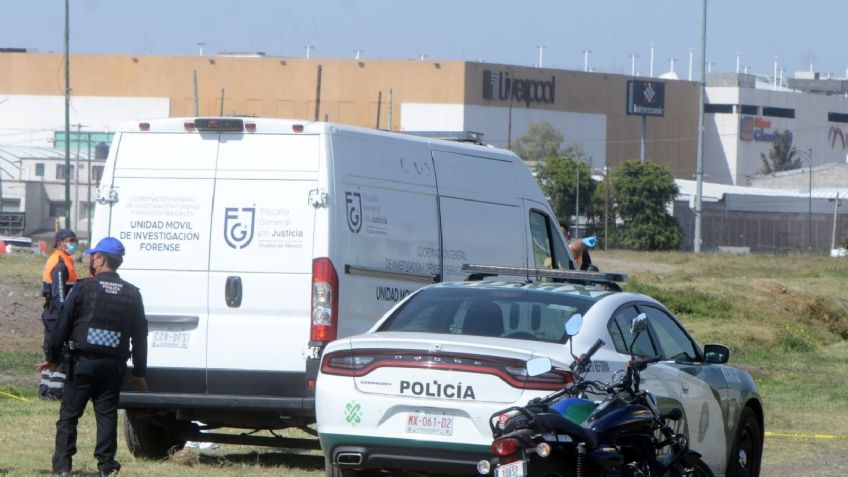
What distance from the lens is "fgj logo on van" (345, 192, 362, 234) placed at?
10.3 meters

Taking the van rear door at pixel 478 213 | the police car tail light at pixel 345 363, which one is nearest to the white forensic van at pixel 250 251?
the van rear door at pixel 478 213

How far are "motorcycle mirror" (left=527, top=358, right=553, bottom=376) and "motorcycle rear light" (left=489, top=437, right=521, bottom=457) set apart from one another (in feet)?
2.05

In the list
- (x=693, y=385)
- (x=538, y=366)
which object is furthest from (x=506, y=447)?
(x=693, y=385)

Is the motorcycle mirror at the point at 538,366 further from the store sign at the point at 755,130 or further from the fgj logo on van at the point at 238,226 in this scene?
the store sign at the point at 755,130

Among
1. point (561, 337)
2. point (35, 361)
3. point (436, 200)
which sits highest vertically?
point (436, 200)

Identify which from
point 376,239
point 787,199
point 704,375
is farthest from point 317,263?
point 787,199

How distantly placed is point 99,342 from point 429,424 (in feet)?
Result: 8.90

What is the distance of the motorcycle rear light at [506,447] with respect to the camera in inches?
266

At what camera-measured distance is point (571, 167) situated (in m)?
98.1

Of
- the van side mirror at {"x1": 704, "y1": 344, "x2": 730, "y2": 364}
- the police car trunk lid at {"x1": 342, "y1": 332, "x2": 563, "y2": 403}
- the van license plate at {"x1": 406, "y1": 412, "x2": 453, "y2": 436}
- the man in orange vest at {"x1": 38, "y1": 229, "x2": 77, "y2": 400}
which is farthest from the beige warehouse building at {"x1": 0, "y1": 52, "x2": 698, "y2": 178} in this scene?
the van license plate at {"x1": 406, "y1": 412, "x2": 453, "y2": 436}

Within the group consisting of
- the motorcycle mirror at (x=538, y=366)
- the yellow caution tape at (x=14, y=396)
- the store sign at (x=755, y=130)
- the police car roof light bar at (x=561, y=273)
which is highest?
the store sign at (x=755, y=130)

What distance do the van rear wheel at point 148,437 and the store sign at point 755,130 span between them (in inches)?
5533

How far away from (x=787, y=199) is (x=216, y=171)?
109203mm

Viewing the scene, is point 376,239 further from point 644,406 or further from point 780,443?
point 780,443
